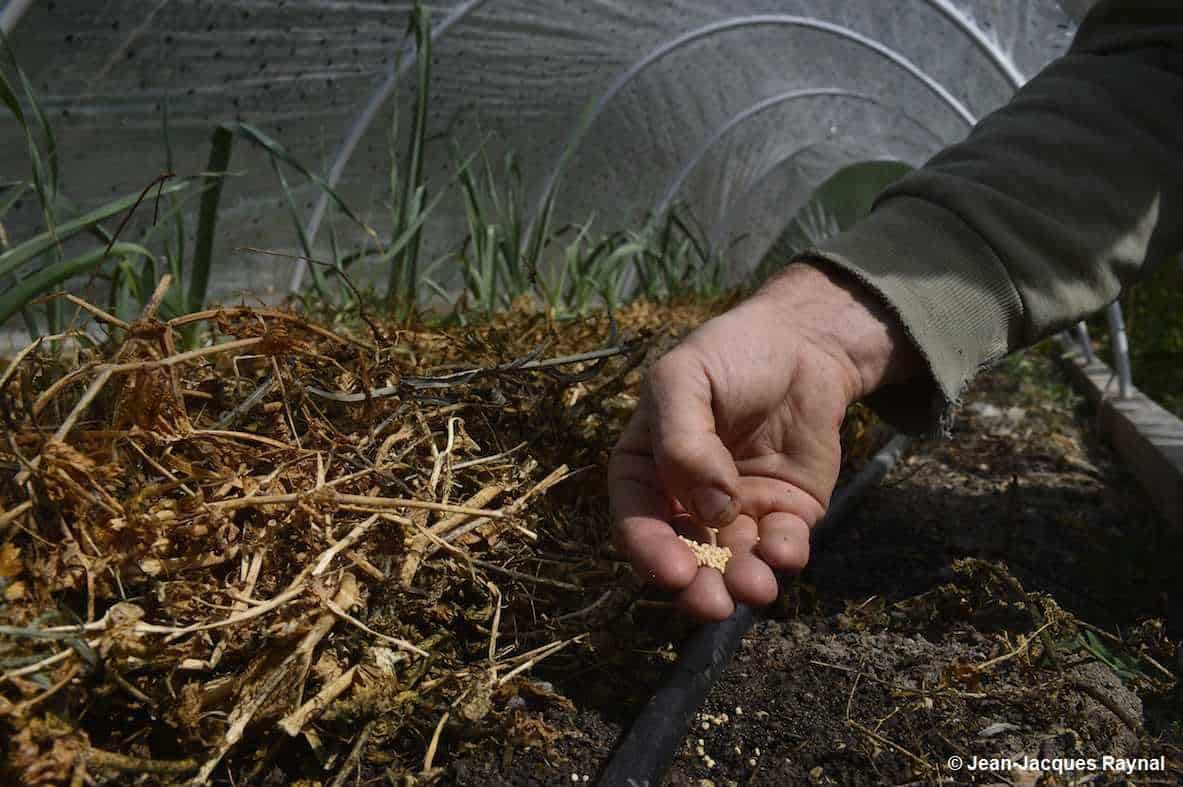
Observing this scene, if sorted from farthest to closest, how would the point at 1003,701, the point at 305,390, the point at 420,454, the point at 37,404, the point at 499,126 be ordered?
the point at 499,126 < the point at 420,454 < the point at 305,390 < the point at 1003,701 < the point at 37,404

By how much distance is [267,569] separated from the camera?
3.02ft

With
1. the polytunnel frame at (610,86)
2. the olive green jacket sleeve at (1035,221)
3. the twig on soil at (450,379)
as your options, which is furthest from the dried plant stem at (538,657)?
the polytunnel frame at (610,86)

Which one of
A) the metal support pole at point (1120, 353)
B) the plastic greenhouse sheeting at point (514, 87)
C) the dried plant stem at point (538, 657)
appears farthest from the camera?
the metal support pole at point (1120, 353)

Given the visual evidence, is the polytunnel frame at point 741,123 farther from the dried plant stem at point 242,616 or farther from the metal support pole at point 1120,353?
the dried plant stem at point 242,616

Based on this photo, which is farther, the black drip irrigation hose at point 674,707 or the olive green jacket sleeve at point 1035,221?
the olive green jacket sleeve at point 1035,221

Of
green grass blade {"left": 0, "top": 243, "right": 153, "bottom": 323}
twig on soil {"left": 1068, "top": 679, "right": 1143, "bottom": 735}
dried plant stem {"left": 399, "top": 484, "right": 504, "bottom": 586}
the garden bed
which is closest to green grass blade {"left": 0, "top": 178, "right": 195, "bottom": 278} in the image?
green grass blade {"left": 0, "top": 243, "right": 153, "bottom": 323}

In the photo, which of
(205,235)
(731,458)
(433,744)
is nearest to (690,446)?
(731,458)

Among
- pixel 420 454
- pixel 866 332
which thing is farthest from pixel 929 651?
pixel 420 454

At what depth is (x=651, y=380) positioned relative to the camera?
1.02 metres

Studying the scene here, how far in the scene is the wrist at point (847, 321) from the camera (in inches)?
47.5

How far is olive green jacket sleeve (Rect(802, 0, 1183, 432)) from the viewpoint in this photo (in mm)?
1225

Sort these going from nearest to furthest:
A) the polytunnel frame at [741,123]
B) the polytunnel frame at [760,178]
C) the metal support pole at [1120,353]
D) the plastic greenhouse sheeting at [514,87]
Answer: the plastic greenhouse sheeting at [514,87] < the metal support pole at [1120,353] < the polytunnel frame at [741,123] < the polytunnel frame at [760,178]

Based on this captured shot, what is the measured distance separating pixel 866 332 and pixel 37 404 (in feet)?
3.32

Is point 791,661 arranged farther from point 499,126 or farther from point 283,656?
point 499,126
